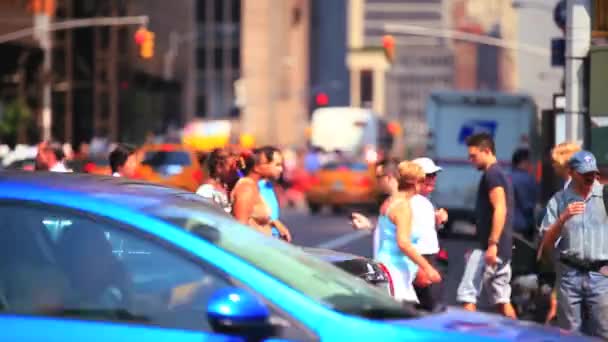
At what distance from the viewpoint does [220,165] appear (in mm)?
11742

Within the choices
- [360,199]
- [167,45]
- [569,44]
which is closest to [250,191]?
[569,44]

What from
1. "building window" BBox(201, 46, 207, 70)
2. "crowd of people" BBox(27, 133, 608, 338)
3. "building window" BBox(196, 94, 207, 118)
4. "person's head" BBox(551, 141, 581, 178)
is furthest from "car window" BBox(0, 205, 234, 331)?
"building window" BBox(201, 46, 207, 70)

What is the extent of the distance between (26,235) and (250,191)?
4835 millimetres

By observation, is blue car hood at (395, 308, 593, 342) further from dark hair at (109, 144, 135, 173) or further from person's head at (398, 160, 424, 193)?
dark hair at (109, 144, 135, 173)

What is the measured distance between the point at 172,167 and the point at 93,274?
2867 cm

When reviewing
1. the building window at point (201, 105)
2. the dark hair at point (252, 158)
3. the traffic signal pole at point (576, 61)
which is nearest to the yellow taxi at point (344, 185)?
the traffic signal pole at point (576, 61)

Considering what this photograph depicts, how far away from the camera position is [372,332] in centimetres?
532

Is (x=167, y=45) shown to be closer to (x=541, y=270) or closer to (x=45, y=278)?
(x=541, y=270)

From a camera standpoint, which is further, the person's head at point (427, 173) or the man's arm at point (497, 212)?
the man's arm at point (497, 212)

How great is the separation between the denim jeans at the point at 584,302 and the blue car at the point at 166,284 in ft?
11.5

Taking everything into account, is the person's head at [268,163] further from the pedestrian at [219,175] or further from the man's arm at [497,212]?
the man's arm at [497,212]

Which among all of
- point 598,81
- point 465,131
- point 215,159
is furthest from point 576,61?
point 465,131

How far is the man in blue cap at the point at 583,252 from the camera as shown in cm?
932

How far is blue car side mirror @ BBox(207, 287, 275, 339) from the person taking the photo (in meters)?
5.17
